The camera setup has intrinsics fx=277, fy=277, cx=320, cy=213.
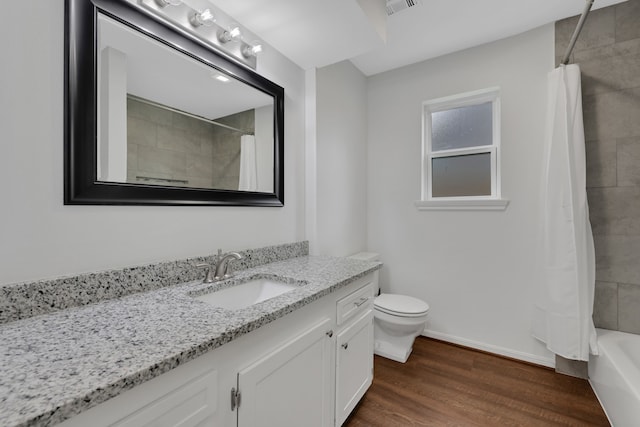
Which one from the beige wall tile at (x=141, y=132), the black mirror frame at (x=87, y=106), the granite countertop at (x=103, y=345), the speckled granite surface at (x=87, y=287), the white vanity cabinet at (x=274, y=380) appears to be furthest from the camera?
the beige wall tile at (x=141, y=132)

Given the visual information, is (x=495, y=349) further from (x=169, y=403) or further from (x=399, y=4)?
(x=399, y=4)

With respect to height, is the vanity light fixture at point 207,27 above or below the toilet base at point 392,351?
above

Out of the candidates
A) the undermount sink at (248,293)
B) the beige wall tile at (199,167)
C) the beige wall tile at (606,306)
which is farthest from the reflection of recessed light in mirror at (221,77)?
the beige wall tile at (606,306)

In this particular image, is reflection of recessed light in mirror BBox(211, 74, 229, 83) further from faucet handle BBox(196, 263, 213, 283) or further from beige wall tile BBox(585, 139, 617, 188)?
beige wall tile BBox(585, 139, 617, 188)

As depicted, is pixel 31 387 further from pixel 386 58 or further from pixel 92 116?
pixel 386 58

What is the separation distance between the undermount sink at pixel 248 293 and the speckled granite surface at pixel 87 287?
15 centimetres

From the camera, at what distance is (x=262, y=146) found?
5.67 ft

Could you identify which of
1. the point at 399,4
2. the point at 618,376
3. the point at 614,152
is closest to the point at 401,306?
the point at 618,376

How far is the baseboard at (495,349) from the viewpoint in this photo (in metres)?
2.09

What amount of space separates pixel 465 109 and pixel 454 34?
2.05 feet

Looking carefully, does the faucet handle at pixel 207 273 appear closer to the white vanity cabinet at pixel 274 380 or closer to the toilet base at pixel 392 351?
the white vanity cabinet at pixel 274 380

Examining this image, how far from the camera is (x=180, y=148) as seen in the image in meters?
1.30

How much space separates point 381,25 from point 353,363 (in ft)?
6.47

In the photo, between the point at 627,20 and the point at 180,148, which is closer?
the point at 180,148
